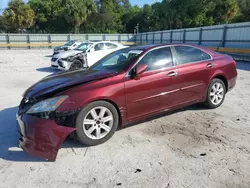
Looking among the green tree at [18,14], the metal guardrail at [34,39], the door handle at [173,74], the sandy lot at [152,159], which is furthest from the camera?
the green tree at [18,14]

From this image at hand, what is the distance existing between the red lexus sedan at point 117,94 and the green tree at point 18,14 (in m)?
42.2

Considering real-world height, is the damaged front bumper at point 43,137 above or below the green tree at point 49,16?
below

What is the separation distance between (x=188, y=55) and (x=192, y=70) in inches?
13.7

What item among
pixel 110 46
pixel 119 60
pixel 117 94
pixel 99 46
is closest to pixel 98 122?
pixel 117 94

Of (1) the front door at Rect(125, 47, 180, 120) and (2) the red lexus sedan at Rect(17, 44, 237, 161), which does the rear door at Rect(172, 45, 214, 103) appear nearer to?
(2) the red lexus sedan at Rect(17, 44, 237, 161)

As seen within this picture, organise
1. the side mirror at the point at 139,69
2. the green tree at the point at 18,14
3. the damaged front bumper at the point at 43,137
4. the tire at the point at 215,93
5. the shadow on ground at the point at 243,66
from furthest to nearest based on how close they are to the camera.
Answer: the green tree at the point at 18,14 < the shadow on ground at the point at 243,66 < the tire at the point at 215,93 < the side mirror at the point at 139,69 < the damaged front bumper at the point at 43,137

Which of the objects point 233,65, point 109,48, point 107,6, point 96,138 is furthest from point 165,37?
point 107,6

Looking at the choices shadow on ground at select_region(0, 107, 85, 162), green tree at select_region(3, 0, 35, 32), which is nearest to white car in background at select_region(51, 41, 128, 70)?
shadow on ground at select_region(0, 107, 85, 162)

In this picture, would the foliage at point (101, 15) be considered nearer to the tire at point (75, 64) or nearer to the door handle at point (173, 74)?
the tire at point (75, 64)

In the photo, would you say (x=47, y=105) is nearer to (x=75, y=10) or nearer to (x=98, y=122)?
(x=98, y=122)

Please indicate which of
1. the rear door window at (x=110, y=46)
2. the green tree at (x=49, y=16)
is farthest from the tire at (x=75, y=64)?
the green tree at (x=49, y=16)

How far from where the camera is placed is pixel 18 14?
39750mm

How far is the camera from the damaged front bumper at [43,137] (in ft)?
9.78

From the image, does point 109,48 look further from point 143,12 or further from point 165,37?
point 143,12
